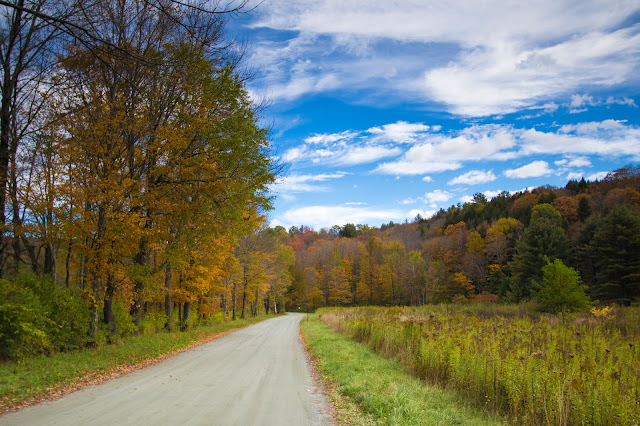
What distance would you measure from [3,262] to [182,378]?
870 cm

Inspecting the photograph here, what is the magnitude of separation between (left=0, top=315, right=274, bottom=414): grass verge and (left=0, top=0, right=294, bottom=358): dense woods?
2.22 feet

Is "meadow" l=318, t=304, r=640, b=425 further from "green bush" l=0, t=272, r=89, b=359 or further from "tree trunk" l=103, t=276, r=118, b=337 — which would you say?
"tree trunk" l=103, t=276, r=118, b=337

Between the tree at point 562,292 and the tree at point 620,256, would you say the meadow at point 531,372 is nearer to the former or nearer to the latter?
the tree at point 562,292

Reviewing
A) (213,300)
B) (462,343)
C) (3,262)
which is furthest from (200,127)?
(213,300)

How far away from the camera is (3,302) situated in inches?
374

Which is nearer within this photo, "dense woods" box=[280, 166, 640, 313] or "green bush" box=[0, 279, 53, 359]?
"green bush" box=[0, 279, 53, 359]

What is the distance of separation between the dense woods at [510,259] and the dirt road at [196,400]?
26342mm

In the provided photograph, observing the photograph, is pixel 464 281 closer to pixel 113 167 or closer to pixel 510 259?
pixel 510 259

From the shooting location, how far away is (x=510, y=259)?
6044 cm

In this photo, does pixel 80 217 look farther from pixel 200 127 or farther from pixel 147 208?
pixel 200 127

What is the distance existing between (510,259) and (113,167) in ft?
202

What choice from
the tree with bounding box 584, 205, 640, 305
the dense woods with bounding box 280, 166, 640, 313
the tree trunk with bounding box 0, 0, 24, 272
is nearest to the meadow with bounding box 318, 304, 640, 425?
the tree trunk with bounding box 0, 0, 24, 272

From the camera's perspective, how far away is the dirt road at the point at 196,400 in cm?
562

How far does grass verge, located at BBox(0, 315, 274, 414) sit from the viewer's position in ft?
23.3
